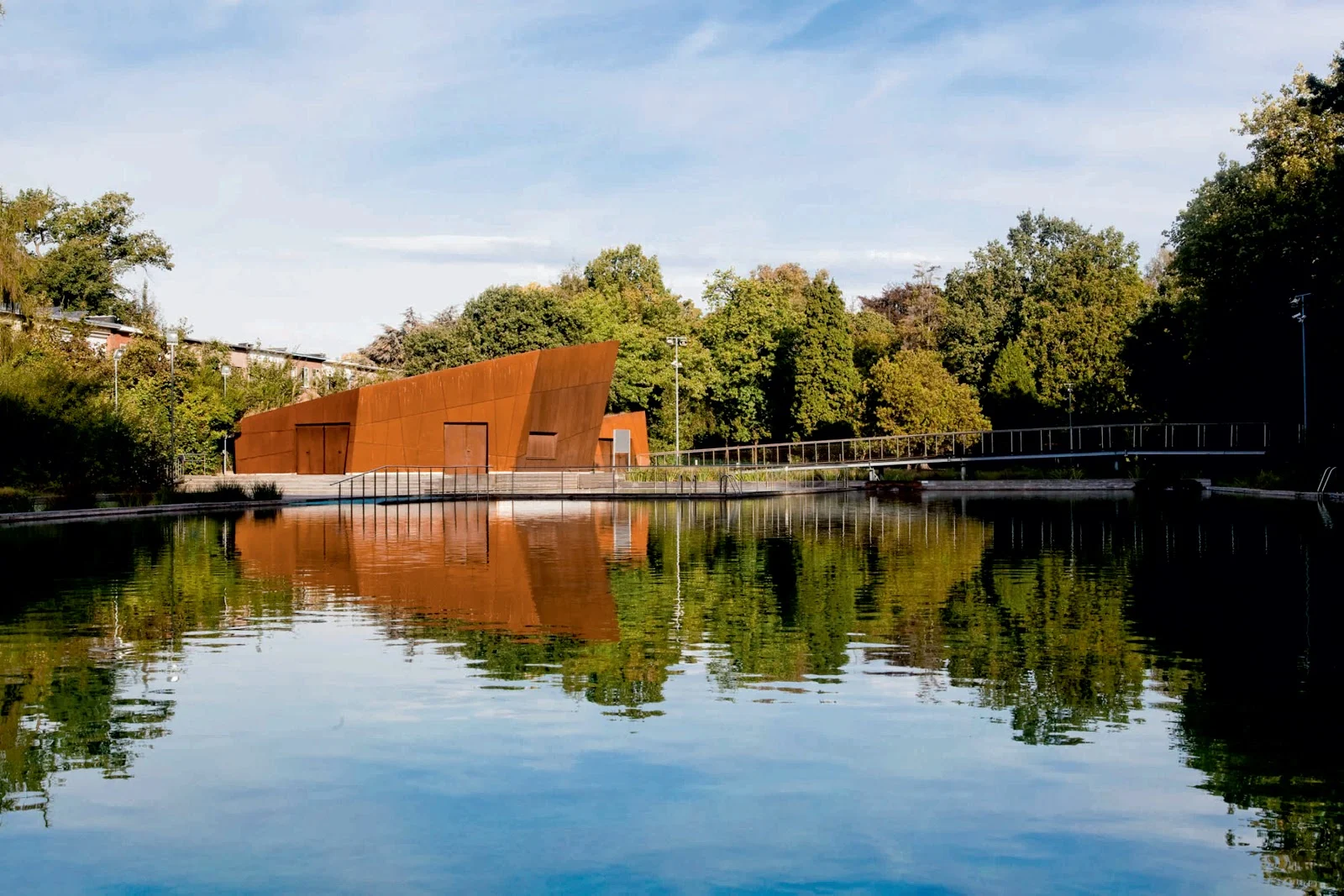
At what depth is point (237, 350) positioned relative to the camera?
8956cm

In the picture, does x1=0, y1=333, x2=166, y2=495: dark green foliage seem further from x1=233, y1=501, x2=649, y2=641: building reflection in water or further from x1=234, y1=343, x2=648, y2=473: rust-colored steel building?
x1=234, y1=343, x2=648, y2=473: rust-colored steel building

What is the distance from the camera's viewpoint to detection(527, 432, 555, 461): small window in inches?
2276

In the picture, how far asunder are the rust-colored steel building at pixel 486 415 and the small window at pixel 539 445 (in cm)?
4

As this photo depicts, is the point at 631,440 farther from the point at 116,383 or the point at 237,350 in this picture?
the point at 237,350

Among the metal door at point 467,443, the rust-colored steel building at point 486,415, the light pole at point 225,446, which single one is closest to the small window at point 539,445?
the rust-colored steel building at point 486,415

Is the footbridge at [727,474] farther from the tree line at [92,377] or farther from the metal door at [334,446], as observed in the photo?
the tree line at [92,377]

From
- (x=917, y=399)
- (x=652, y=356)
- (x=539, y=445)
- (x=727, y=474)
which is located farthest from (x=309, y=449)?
(x=917, y=399)

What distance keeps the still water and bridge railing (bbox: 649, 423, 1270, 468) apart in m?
41.1

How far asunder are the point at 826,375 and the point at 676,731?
64330mm

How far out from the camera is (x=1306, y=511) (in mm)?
34562

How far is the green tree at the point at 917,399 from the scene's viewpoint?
68.9 m

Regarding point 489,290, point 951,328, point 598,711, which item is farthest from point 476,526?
point 951,328

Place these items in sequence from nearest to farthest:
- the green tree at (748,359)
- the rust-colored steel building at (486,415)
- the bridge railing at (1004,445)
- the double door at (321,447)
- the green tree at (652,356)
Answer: the rust-colored steel building at (486,415)
the double door at (321,447)
the bridge railing at (1004,445)
the green tree at (652,356)
the green tree at (748,359)

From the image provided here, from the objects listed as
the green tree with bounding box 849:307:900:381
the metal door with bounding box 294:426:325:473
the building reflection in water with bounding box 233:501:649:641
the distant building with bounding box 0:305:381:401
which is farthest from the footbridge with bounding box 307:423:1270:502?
the distant building with bounding box 0:305:381:401
